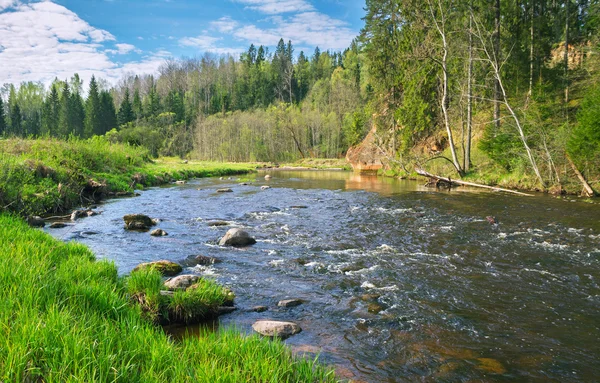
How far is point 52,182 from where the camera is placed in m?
15.6

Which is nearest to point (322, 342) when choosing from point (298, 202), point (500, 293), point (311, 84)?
point (500, 293)

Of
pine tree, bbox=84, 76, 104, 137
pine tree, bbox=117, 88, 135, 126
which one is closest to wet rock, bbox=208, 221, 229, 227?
pine tree, bbox=84, 76, 104, 137

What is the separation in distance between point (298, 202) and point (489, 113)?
20.5 m

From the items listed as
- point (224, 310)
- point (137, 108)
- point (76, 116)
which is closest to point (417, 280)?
point (224, 310)

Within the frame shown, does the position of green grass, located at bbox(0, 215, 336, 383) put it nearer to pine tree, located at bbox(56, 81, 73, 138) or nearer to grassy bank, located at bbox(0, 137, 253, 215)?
grassy bank, located at bbox(0, 137, 253, 215)

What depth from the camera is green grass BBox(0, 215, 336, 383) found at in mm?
2824

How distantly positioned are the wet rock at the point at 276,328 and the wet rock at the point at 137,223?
864cm

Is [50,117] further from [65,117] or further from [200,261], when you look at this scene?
[200,261]

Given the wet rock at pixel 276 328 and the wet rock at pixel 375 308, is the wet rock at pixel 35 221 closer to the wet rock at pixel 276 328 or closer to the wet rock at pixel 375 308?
the wet rock at pixel 276 328

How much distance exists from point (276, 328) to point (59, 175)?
15.7m

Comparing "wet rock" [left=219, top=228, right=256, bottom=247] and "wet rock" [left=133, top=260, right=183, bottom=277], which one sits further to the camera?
"wet rock" [left=219, top=228, right=256, bottom=247]

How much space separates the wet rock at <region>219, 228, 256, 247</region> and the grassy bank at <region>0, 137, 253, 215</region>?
6.96m

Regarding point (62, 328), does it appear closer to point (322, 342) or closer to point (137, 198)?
point (322, 342)

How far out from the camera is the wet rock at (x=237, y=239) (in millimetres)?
10328
